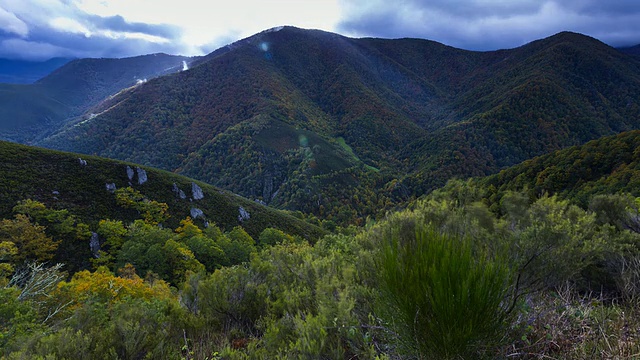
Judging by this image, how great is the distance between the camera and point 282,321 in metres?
4.68

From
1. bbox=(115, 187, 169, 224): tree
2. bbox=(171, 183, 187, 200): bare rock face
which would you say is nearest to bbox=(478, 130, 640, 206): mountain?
bbox=(115, 187, 169, 224): tree

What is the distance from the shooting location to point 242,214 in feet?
253

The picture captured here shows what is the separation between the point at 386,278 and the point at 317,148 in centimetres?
17018

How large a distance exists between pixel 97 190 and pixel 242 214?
31634 mm

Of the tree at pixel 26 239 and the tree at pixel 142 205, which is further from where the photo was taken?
the tree at pixel 142 205

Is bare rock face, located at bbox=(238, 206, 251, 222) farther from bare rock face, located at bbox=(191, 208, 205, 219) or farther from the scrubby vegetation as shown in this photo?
the scrubby vegetation

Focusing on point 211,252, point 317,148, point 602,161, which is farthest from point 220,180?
point 602,161

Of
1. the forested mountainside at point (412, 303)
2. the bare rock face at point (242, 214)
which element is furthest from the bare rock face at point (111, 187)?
the forested mountainside at point (412, 303)

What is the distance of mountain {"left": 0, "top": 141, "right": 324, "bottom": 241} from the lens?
158ft

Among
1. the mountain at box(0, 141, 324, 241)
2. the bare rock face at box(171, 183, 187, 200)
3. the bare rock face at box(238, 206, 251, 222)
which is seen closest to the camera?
the mountain at box(0, 141, 324, 241)

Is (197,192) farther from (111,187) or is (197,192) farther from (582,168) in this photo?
(582,168)

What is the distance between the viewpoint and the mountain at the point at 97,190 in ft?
158

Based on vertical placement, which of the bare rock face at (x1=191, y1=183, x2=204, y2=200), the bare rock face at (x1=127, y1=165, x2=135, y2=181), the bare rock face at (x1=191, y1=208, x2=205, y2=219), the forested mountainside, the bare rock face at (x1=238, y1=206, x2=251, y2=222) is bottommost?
the bare rock face at (x1=238, y1=206, x2=251, y2=222)

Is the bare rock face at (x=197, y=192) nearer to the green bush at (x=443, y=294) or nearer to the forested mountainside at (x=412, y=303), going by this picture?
the forested mountainside at (x=412, y=303)
